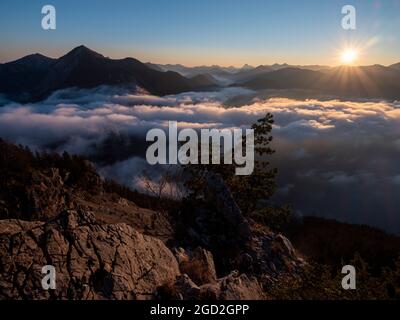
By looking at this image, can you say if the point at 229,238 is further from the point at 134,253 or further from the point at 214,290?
the point at 214,290

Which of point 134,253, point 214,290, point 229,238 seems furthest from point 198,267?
point 229,238

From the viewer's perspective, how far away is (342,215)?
18212cm

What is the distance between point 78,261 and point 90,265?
399 mm

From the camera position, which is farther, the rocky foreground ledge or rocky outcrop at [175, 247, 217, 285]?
rocky outcrop at [175, 247, 217, 285]

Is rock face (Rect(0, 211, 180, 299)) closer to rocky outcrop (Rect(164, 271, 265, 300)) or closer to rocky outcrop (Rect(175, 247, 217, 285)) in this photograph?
rocky outcrop (Rect(164, 271, 265, 300))


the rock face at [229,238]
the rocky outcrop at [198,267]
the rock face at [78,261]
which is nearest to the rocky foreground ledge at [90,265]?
the rock face at [78,261]

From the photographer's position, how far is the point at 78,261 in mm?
12117

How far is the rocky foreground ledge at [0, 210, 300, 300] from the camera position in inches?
434

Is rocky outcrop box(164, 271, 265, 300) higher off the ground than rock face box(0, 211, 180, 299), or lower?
lower

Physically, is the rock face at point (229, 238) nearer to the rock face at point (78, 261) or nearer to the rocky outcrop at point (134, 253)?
the rocky outcrop at point (134, 253)

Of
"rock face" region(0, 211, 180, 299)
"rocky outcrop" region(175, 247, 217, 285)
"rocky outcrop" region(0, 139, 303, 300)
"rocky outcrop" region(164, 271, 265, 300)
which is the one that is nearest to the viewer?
"rock face" region(0, 211, 180, 299)

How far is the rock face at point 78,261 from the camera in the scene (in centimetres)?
1095

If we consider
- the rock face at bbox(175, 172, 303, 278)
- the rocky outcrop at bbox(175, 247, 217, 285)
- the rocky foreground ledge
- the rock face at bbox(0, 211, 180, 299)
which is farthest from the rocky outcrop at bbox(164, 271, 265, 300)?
the rock face at bbox(175, 172, 303, 278)
